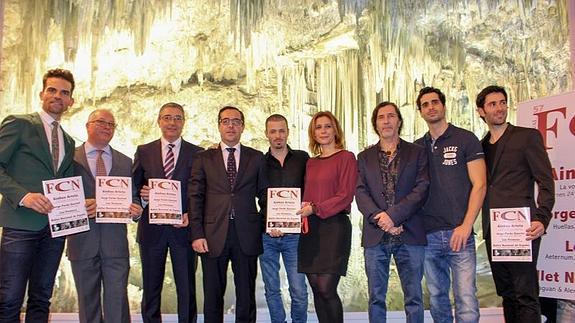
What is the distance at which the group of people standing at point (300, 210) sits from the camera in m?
2.95

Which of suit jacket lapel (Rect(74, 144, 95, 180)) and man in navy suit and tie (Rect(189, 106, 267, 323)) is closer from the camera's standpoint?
man in navy suit and tie (Rect(189, 106, 267, 323))

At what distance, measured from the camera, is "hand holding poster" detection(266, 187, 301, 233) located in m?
3.19

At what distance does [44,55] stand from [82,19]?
0.51 metres

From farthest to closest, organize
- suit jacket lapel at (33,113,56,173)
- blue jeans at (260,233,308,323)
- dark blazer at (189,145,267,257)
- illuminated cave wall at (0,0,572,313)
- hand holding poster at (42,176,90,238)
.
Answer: illuminated cave wall at (0,0,572,313), blue jeans at (260,233,308,323), dark blazer at (189,145,267,257), suit jacket lapel at (33,113,56,173), hand holding poster at (42,176,90,238)

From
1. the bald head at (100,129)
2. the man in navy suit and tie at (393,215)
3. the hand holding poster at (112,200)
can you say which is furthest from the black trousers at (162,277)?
the man in navy suit and tie at (393,215)

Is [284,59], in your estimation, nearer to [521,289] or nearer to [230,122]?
[230,122]

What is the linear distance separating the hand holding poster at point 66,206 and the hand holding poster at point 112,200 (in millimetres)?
112

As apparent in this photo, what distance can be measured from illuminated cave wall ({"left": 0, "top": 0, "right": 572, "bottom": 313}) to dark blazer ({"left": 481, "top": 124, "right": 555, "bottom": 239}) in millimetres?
1718

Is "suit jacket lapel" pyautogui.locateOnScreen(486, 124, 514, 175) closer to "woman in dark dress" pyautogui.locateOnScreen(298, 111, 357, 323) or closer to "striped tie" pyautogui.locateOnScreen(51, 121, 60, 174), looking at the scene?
"woman in dark dress" pyautogui.locateOnScreen(298, 111, 357, 323)

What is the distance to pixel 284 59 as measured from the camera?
4766mm

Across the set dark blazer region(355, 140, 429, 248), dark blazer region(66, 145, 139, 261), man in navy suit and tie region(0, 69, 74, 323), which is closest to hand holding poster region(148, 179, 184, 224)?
dark blazer region(66, 145, 139, 261)

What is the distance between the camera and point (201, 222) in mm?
3207

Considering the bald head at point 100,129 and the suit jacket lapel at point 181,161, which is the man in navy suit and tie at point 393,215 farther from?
the bald head at point 100,129

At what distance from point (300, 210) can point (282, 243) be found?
0.54m
